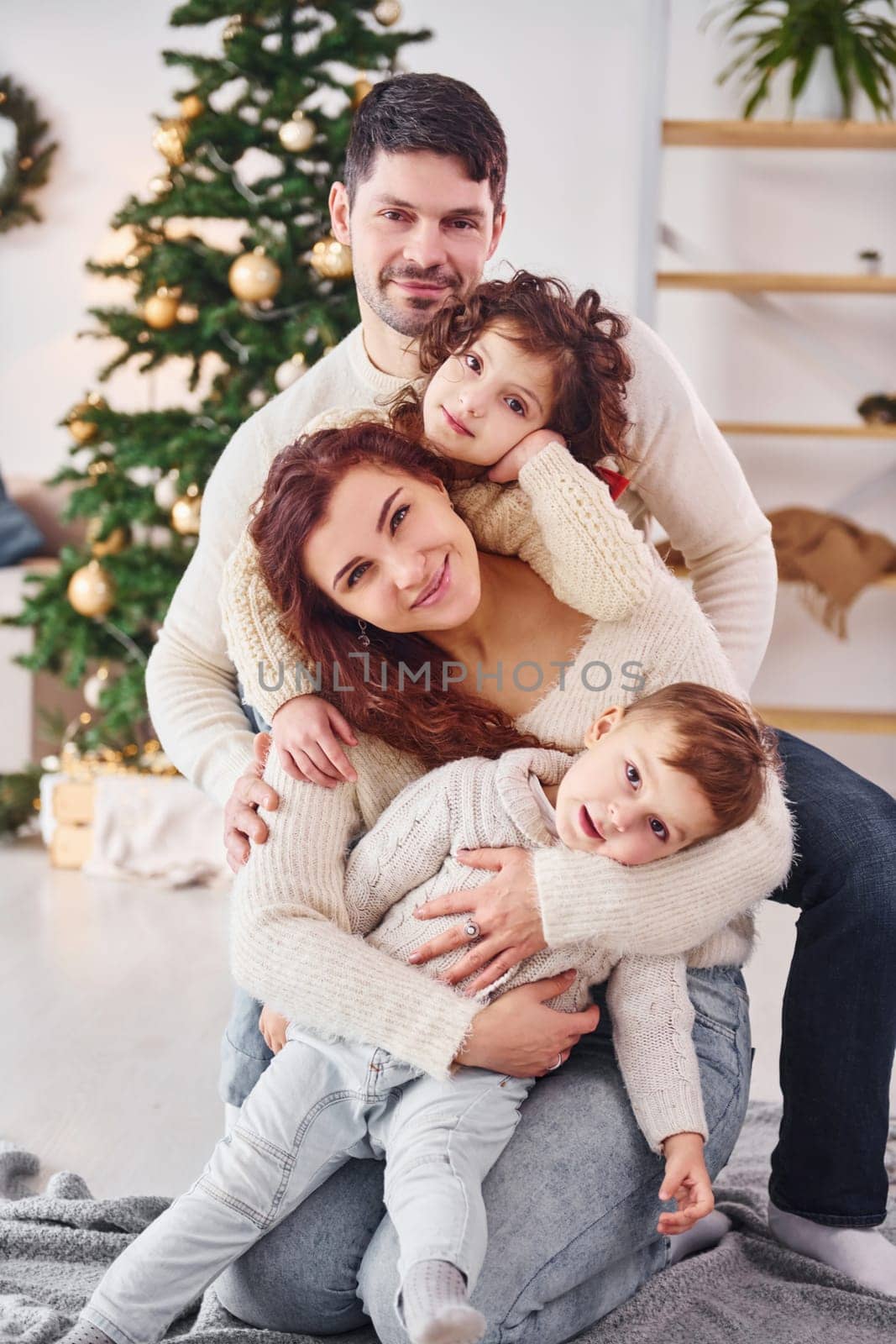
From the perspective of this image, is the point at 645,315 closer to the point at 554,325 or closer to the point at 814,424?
the point at 814,424

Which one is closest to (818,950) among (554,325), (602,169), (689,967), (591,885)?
(689,967)

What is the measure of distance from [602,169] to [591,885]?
120 inches

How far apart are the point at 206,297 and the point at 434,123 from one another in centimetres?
160

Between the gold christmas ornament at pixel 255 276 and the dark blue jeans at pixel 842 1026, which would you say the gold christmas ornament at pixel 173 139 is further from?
the dark blue jeans at pixel 842 1026

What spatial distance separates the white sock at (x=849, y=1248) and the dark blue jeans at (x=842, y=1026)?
1cm

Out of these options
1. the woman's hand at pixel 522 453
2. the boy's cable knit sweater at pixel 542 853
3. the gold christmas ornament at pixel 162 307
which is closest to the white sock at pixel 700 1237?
the boy's cable knit sweater at pixel 542 853

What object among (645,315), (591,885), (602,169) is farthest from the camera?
(602,169)

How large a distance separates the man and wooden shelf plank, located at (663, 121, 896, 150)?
188 centimetres

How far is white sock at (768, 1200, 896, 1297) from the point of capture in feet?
4.80

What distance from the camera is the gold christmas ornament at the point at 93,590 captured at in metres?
3.25

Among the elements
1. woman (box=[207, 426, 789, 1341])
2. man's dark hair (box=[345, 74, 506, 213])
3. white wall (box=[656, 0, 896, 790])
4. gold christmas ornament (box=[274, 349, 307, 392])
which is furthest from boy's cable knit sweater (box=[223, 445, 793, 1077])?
white wall (box=[656, 0, 896, 790])

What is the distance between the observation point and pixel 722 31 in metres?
3.74

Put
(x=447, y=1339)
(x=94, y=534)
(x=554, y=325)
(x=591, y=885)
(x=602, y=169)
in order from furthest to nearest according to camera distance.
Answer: (x=602, y=169) < (x=94, y=534) < (x=554, y=325) < (x=591, y=885) < (x=447, y=1339)

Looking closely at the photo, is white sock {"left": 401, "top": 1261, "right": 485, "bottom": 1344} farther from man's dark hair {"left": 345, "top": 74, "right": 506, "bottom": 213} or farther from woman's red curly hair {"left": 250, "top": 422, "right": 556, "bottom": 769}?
man's dark hair {"left": 345, "top": 74, "right": 506, "bottom": 213}
